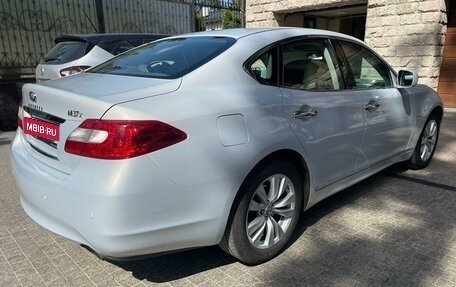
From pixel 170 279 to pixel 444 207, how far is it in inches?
101

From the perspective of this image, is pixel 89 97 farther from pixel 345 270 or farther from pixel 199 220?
pixel 345 270

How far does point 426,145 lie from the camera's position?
182 inches

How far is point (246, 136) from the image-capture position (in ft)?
7.64

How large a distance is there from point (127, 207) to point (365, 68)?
2716 mm

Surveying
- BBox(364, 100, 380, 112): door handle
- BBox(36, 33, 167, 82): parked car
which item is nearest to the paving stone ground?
BBox(364, 100, 380, 112): door handle

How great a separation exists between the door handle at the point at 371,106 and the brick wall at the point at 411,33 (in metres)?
5.73

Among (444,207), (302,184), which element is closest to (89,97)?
(302,184)

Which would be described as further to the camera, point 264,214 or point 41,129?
point 264,214

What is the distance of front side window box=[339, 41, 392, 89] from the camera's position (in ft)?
11.3

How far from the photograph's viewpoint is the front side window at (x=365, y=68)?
11.3 feet

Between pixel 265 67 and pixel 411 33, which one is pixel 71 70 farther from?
pixel 411 33

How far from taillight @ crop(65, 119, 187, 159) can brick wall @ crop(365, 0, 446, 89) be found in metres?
7.81

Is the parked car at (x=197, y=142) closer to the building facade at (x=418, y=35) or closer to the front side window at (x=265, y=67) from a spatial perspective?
the front side window at (x=265, y=67)

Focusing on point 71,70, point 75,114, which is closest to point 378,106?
point 75,114
